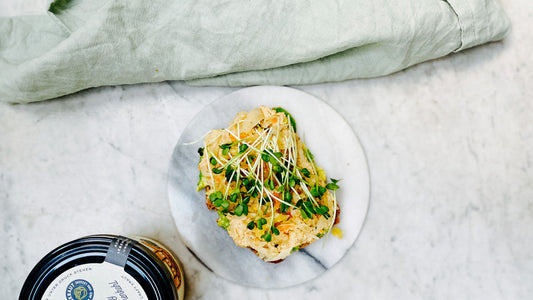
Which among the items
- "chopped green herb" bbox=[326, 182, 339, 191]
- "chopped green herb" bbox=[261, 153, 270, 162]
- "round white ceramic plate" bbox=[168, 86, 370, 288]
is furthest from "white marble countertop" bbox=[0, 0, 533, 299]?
"chopped green herb" bbox=[261, 153, 270, 162]

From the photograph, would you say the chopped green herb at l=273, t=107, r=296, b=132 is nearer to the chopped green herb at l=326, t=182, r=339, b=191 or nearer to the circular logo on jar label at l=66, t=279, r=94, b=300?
the chopped green herb at l=326, t=182, r=339, b=191

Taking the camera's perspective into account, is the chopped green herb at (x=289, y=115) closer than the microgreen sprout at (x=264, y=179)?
No

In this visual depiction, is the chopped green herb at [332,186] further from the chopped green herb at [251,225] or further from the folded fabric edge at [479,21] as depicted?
the folded fabric edge at [479,21]

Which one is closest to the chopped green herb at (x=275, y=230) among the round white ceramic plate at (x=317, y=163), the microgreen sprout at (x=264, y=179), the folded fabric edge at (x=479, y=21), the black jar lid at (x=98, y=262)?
the microgreen sprout at (x=264, y=179)

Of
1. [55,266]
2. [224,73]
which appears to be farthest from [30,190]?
[224,73]

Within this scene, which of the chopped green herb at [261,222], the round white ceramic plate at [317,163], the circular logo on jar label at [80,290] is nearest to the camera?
the circular logo on jar label at [80,290]

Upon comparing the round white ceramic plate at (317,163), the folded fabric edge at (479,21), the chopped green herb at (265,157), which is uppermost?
the folded fabric edge at (479,21)

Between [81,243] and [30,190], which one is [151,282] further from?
[30,190]
